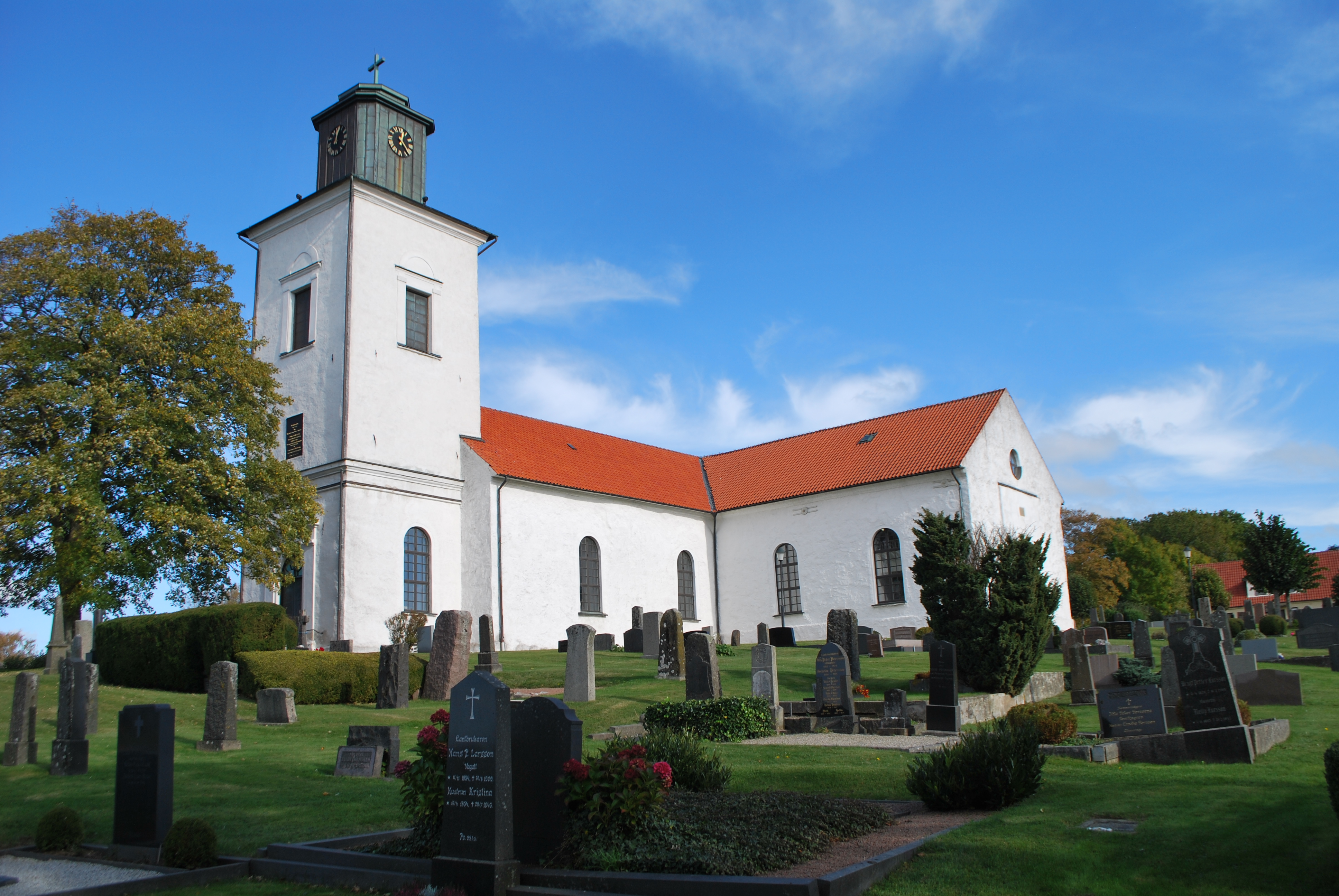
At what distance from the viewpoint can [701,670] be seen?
1594 centimetres

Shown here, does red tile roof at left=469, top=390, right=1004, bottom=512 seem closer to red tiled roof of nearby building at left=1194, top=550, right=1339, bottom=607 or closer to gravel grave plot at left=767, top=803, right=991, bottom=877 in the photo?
gravel grave plot at left=767, top=803, right=991, bottom=877

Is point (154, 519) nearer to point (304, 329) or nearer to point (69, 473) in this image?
point (69, 473)

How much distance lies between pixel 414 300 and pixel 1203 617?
25.8m

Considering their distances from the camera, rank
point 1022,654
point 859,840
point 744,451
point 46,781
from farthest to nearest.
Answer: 1. point 744,451
2. point 1022,654
3. point 46,781
4. point 859,840

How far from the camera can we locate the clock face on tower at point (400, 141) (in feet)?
96.6

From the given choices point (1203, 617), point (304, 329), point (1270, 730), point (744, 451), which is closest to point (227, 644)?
point (304, 329)

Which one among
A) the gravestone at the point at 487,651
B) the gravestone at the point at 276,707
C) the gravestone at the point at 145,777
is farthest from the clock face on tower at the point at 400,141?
the gravestone at the point at 145,777

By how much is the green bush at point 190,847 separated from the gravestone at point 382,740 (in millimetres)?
3672

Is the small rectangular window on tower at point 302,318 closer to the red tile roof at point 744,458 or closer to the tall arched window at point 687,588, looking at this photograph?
the red tile roof at point 744,458

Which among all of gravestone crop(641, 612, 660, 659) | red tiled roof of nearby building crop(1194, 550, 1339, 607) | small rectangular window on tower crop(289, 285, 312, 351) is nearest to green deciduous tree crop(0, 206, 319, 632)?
small rectangular window on tower crop(289, 285, 312, 351)

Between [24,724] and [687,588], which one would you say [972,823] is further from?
[687,588]

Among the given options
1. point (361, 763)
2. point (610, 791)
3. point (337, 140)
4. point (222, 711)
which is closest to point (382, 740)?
point (361, 763)

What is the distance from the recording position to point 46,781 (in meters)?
10.9

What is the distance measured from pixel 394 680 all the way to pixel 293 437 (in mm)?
12928
